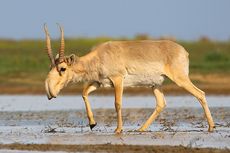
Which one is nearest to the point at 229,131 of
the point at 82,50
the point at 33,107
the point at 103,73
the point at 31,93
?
the point at 103,73

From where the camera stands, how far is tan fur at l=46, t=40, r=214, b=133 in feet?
53.4

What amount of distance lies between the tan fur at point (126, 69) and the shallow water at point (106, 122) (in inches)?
30.6

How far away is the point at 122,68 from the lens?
1636 cm

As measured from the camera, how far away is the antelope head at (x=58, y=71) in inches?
637

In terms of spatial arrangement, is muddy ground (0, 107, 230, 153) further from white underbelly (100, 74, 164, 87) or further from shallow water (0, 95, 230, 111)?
shallow water (0, 95, 230, 111)

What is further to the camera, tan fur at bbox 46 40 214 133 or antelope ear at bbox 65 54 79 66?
antelope ear at bbox 65 54 79 66

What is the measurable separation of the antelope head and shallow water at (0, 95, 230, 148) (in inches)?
32.6

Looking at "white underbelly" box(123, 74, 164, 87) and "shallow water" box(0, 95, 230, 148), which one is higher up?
"white underbelly" box(123, 74, 164, 87)

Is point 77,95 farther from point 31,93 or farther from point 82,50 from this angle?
point 82,50

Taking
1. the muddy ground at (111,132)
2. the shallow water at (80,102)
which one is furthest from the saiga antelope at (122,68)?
the shallow water at (80,102)

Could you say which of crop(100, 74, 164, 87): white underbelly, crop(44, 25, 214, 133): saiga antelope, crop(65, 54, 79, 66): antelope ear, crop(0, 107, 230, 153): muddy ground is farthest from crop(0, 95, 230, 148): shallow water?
crop(65, 54, 79, 66): antelope ear

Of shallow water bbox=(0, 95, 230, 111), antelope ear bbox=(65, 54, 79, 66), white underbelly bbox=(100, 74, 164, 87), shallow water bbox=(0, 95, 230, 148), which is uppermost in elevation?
antelope ear bbox=(65, 54, 79, 66)

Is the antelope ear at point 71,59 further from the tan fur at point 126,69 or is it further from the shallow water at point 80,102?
the shallow water at point 80,102

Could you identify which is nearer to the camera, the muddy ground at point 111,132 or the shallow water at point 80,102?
the muddy ground at point 111,132
